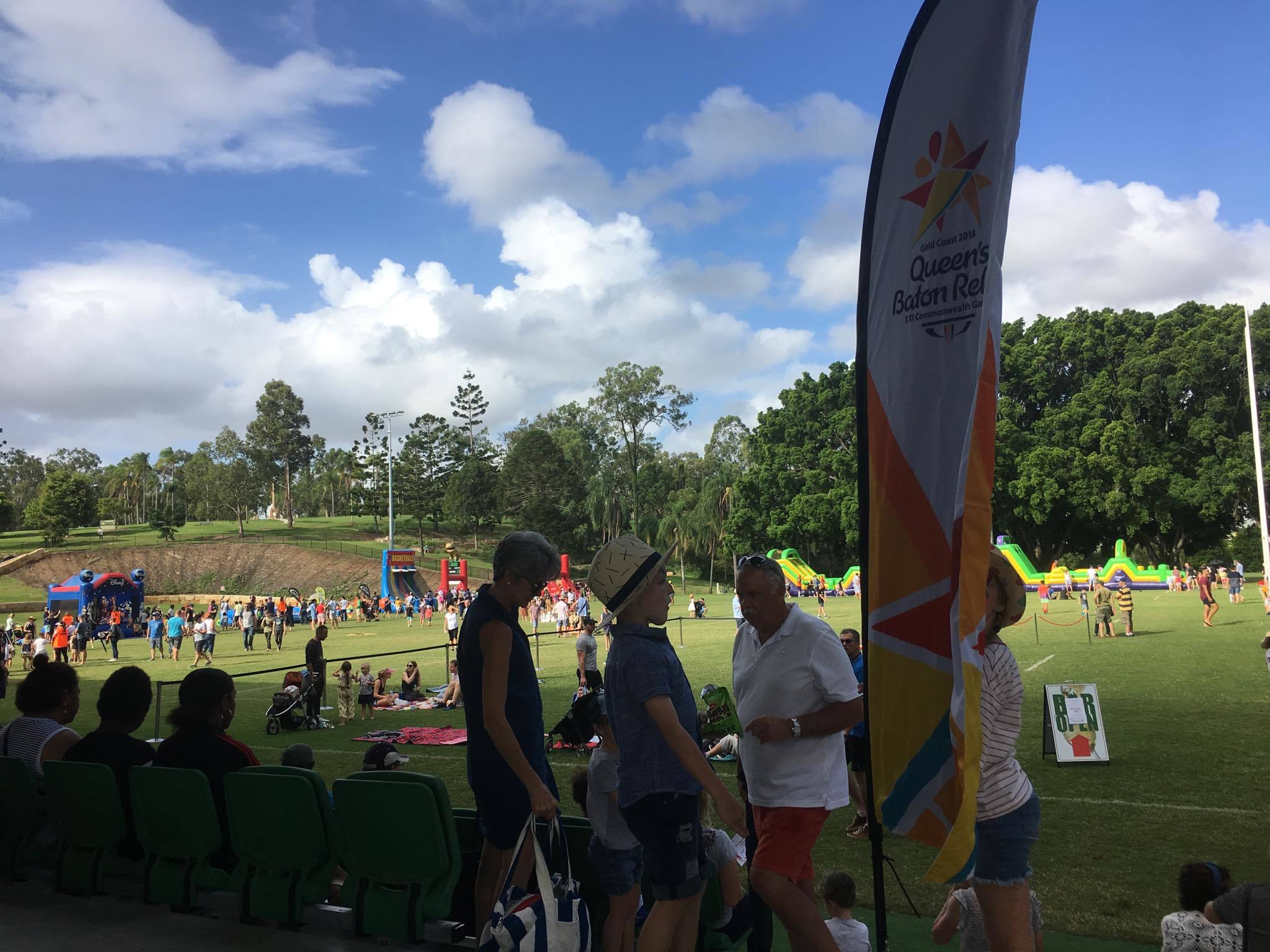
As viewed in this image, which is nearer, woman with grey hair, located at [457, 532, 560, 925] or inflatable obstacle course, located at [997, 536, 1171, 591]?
woman with grey hair, located at [457, 532, 560, 925]

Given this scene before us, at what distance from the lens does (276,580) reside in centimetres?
6931

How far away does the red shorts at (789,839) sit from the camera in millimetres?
3248

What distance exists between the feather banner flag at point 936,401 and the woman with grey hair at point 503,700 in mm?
1221

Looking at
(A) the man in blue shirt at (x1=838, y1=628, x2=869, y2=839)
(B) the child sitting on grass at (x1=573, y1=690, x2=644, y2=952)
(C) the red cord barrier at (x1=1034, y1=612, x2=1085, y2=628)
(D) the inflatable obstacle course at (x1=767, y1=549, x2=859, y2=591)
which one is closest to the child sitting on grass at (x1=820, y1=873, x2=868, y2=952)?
(B) the child sitting on grass at (x1=573, y1=690, x2=644, y2=952)

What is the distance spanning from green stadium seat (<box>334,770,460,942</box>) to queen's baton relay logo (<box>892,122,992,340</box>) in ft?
7.95

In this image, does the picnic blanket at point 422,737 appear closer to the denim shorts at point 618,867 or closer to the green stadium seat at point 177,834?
the green stadium seat at point 177,834

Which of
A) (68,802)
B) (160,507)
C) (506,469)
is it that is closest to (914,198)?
(68,802)

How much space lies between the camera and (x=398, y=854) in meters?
3.65

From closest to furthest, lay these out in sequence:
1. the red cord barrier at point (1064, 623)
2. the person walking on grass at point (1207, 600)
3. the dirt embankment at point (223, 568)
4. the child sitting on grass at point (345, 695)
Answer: the child sitting on grass at point (345, 695) < the person walking on grass at point (1207, 600) < the red cord barrier at point (1064, 623) < the dirt embankment at point (223, 568)

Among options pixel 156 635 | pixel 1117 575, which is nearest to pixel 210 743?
pixel 156 635

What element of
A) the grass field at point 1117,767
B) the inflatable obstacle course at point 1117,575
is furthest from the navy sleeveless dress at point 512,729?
the inflatable obstacle course at point 1117,575

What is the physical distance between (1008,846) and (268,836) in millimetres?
2939

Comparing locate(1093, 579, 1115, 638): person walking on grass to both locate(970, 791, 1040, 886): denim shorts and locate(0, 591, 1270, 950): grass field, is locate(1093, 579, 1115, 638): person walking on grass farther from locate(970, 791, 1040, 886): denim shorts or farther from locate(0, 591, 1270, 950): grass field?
locate(970, 791, 1040, 886): denim shorts

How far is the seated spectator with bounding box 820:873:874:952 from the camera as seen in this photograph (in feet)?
11.6
